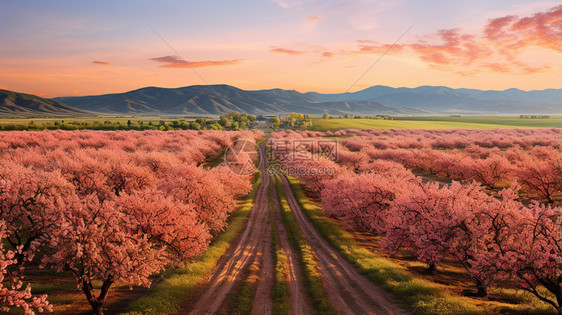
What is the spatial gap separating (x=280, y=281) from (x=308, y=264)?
196 inches

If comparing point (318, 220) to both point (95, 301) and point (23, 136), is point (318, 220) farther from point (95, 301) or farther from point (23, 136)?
point (23, 136)

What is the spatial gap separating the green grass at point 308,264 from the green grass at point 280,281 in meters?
2.03

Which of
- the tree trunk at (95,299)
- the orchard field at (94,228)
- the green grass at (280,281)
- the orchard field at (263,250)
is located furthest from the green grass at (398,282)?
the tree trunk at (95,299)

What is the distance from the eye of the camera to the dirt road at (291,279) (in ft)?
77.4

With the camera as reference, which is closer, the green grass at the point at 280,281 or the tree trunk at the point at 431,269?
the green grass at the point at 280,281

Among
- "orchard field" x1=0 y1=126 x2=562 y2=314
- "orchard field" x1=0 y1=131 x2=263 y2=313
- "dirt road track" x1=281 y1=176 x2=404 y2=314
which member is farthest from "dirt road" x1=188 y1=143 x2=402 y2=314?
"orchard field" x1=0 y1=131 x2=263 y2=313

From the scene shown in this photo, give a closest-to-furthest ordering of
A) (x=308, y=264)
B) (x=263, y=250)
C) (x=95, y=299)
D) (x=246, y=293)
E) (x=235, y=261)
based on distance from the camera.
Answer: (x=95, y=299), (x=246, y=293), (x=308, y=264), (x=235, y=261), (x=263, y=250)

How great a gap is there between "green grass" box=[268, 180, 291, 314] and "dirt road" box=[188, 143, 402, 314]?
1.38 feet

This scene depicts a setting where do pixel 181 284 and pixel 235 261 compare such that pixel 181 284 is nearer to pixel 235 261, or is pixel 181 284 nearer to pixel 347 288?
pixel 235 261

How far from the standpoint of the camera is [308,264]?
32062 millimetres

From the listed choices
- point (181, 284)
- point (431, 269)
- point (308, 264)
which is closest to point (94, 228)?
point (181, 284)

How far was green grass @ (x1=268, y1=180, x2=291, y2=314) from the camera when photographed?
2366cm

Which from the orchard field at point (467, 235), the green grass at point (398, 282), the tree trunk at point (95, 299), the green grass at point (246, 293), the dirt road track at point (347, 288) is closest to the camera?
the orchard field at point (467, 235)

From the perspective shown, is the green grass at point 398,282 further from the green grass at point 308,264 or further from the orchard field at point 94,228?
the orchard field at point 94,228
